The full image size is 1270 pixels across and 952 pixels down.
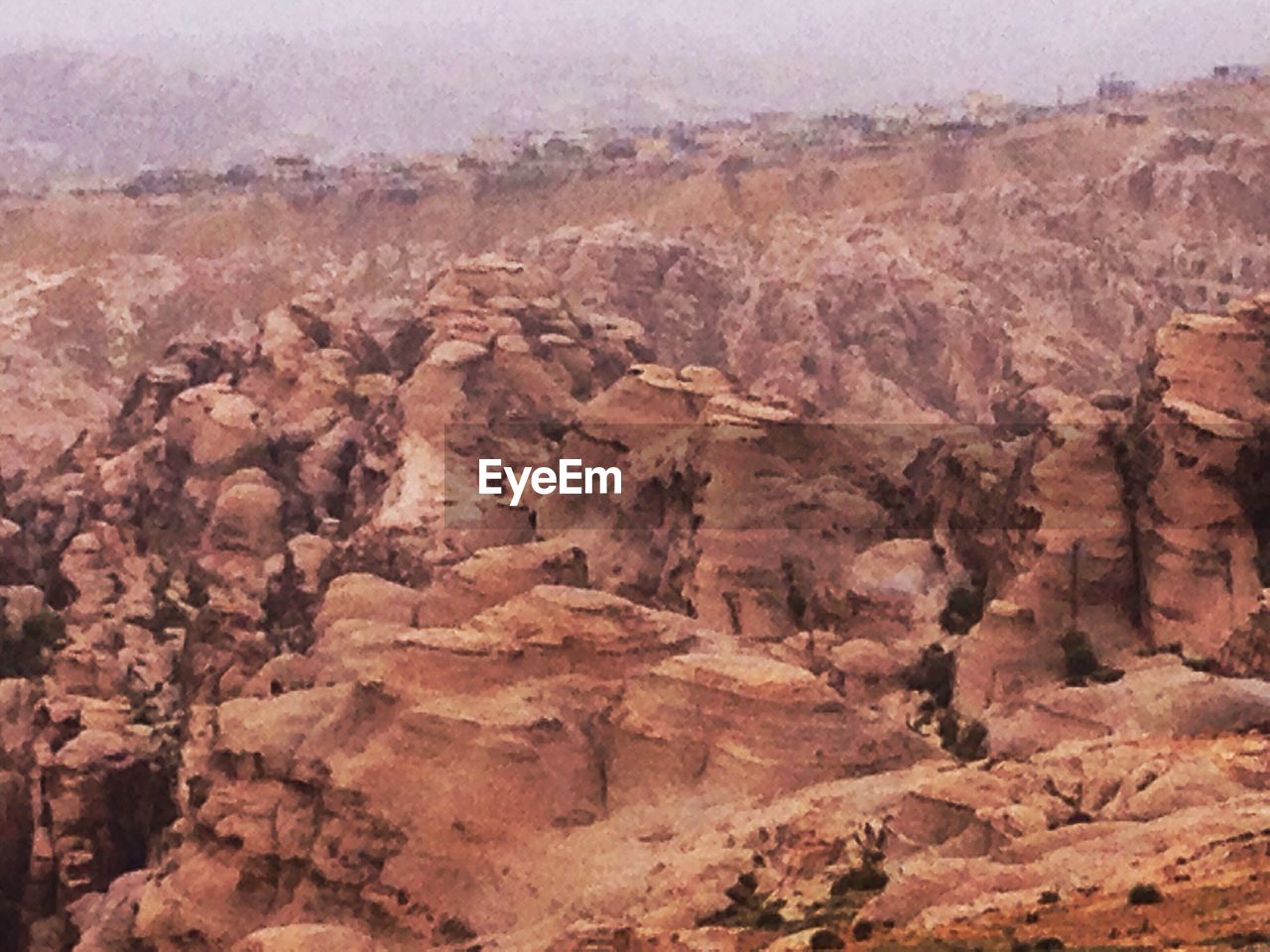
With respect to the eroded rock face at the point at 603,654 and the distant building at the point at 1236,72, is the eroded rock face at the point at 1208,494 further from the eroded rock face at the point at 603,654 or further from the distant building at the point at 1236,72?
→ the distant building at the point at 1236,72

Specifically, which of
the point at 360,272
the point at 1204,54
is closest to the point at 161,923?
the point at 360,272

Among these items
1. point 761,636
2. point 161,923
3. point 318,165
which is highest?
point 318,165

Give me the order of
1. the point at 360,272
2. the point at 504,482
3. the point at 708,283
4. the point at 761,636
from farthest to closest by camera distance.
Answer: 1. the point at 360,272
2. the point at 708,283
3. the point at 504,482
4. the point at 761,636

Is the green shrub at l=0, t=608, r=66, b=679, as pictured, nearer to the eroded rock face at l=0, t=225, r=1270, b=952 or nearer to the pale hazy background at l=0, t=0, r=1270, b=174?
the eroded rock face at l=0, t=225, r=1270, b=952

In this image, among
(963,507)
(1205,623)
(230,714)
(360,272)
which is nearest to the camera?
(230,714)

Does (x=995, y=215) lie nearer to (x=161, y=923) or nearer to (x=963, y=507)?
(x=963, y=507)

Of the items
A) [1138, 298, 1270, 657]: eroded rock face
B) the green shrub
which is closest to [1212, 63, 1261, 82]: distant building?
[1138, 298, 1270, 657]: eroded rock face
